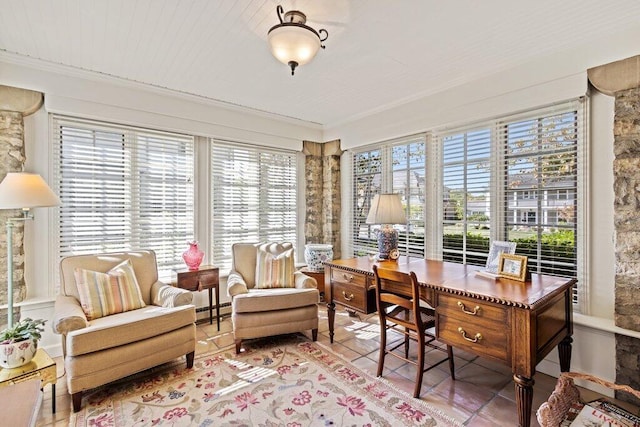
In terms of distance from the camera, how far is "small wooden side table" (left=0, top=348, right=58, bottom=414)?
74.3 inches

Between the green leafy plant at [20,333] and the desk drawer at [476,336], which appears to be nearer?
the desk drawer at [476,336]

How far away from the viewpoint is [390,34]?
2291 millimetres

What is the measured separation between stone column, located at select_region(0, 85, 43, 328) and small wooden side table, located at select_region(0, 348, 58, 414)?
1.04 meters

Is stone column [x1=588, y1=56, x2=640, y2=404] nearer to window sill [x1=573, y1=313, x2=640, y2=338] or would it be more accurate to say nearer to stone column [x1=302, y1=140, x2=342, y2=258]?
window sill [x1=573, y1=313, x2=640, y2=338]

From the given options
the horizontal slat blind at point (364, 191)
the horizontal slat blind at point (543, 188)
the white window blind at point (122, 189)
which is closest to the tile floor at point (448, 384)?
the horizontal slat blind at point (543, 188)

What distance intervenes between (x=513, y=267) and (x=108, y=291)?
10.7 ft

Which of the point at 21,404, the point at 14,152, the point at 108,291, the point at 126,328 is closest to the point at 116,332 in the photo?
the point at 126,328

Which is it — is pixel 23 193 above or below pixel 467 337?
above

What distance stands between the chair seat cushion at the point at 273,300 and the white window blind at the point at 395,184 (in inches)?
56.5

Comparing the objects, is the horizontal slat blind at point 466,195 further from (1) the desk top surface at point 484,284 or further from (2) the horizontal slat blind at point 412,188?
(1) the desk top surface at point 484,284

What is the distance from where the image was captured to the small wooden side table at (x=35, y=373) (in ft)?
6.19

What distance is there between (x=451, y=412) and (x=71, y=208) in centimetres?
377

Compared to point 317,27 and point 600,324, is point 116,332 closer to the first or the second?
point 317,27

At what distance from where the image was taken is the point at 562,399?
5.84 feet
